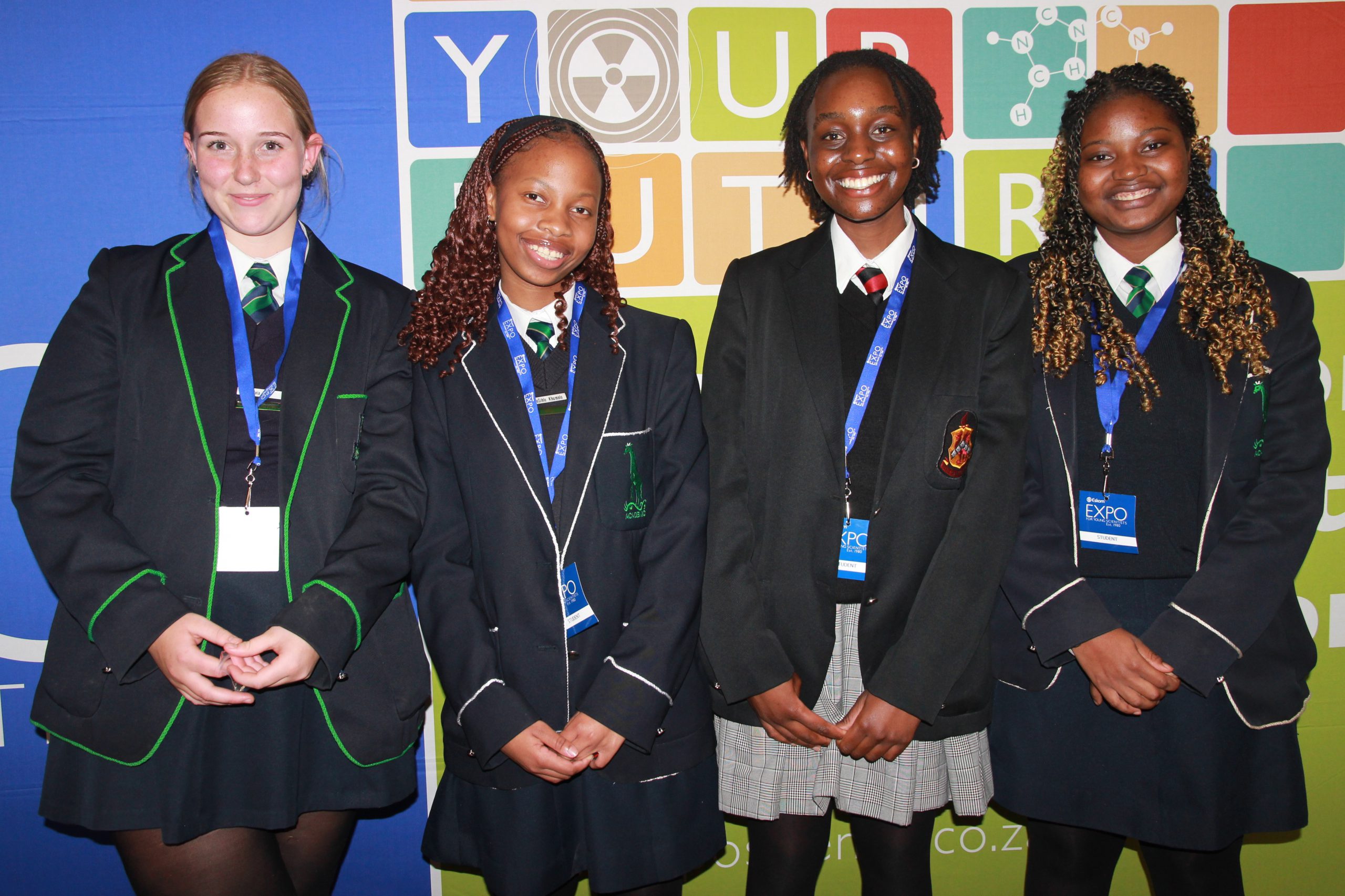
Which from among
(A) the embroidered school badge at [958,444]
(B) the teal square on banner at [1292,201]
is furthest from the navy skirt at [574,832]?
(B) the teal square on banner at [1292,201]

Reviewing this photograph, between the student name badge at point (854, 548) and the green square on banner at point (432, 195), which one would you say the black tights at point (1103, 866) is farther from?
the green square on banner at point (432, 195)

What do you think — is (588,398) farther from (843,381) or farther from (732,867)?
(732,867)

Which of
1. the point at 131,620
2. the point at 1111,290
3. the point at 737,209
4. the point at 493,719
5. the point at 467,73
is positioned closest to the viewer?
the point at 131,620

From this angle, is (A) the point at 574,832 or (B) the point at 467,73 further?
(B) the point at 467,73

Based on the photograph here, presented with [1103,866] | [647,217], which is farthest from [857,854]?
[647,217]

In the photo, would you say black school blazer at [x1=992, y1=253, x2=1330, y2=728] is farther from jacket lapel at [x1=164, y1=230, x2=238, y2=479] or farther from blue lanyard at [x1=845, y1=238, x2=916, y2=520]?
jacket lapel at [x1=164, y1=230, x2=238, y2=479]

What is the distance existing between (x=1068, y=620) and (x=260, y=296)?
190 cm

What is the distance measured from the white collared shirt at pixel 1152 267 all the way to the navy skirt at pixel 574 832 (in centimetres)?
151

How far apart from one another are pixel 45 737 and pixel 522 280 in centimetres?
209

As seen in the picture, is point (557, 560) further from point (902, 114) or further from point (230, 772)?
point (902, 114)

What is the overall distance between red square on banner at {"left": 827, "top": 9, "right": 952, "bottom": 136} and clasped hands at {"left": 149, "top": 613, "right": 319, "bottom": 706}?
2.22 m

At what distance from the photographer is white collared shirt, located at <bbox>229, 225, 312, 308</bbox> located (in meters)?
1.97

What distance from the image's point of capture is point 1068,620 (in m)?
2.01

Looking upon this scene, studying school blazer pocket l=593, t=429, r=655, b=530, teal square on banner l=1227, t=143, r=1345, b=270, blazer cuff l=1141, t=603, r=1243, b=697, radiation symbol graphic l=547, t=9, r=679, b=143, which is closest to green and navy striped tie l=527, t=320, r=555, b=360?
school blazer pocket l=593, t=429, r=655, b=530
